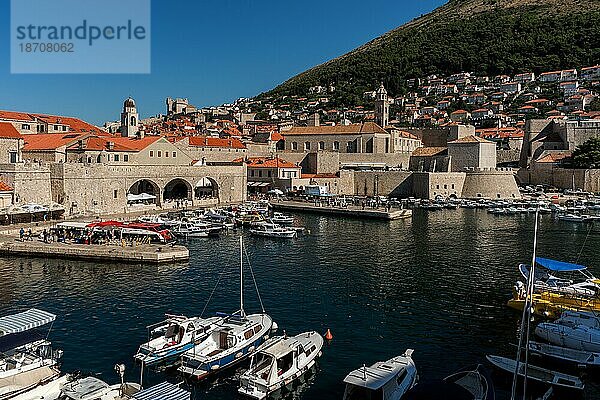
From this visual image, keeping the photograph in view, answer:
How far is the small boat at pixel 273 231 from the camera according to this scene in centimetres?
3034

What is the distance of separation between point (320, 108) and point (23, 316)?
348 feet

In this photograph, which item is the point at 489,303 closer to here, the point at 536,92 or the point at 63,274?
the point at 63,274

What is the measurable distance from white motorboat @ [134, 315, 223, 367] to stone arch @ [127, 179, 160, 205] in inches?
982

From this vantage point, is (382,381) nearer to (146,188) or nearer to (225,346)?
(225,346)

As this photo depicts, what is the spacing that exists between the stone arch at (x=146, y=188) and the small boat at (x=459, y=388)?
97.4 ft

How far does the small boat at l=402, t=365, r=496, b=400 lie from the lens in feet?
32.3

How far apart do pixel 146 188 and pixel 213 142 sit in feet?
57.0

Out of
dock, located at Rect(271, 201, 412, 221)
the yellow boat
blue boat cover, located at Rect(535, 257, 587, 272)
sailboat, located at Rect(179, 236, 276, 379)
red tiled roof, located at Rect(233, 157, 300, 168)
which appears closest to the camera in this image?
sailboat, located at Rect(179, 236, 276, 379)

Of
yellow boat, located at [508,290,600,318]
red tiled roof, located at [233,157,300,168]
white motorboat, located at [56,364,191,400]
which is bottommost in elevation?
white motorboat, located at [56,364,191,400]

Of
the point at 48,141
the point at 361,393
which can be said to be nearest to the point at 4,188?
the point at 48,141

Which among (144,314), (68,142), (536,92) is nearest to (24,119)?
(68,142)

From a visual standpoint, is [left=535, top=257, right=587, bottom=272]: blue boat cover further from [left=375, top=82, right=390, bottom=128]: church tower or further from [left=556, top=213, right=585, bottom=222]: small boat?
[left=375, top=82, right=390, bottom=128]: church tower

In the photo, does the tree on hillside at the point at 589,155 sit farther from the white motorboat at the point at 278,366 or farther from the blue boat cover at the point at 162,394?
the blue boat cover at the point at 162,394

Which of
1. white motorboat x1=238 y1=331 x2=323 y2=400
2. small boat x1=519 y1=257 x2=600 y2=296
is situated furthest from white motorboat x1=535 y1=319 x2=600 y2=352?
white motorboat x1=238 y1=331 x2=323 y2=400
